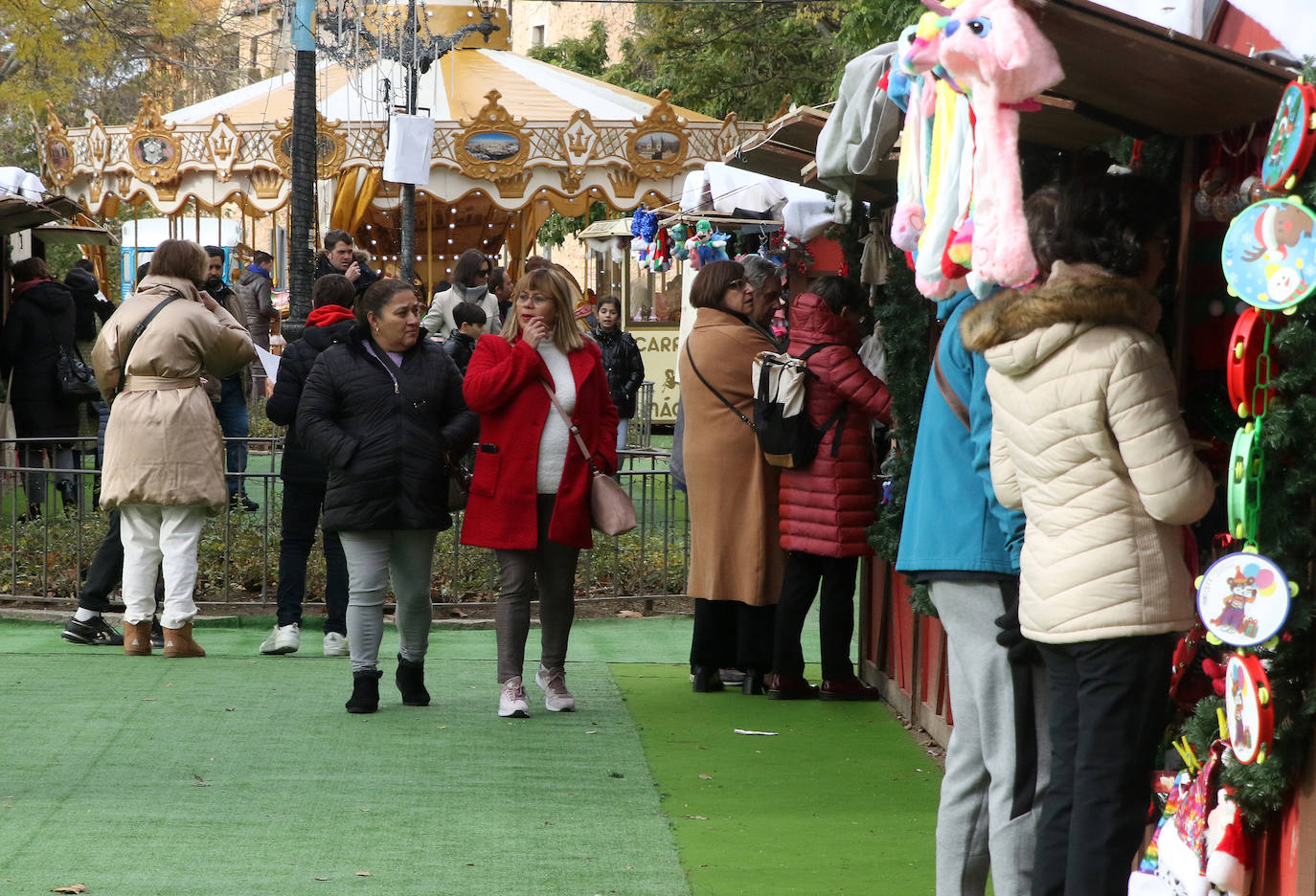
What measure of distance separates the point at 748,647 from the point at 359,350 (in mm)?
2271

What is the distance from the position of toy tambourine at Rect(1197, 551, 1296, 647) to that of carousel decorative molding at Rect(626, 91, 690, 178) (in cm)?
1441

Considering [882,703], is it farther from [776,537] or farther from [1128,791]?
[1128,791]

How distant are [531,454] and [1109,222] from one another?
366 centimetres

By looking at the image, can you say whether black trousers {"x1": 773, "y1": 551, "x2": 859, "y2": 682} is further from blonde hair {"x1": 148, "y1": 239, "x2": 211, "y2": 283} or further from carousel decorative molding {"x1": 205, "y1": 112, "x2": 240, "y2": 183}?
carousel decorative molding {"x1": 205, "y1": 112, "x2": 240, "y2": 183}

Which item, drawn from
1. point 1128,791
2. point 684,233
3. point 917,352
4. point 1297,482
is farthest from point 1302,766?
point 684,233

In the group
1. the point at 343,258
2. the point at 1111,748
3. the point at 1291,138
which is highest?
the point at 343,258

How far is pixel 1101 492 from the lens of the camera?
328 centimetres

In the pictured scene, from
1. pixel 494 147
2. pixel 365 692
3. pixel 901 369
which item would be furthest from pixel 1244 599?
pixel 494 147

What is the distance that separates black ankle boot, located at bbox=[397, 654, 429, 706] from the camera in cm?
709

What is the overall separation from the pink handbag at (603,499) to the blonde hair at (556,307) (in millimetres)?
225

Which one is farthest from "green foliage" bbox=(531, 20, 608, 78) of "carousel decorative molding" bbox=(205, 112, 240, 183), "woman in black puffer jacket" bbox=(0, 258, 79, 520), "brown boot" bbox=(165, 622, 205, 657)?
"brown boot" bbox=(165, 622, 205, 657)

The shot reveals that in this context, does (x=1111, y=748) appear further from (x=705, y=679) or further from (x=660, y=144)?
(x=660, y=144)

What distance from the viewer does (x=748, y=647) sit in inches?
297

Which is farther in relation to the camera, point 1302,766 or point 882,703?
point 882,703
